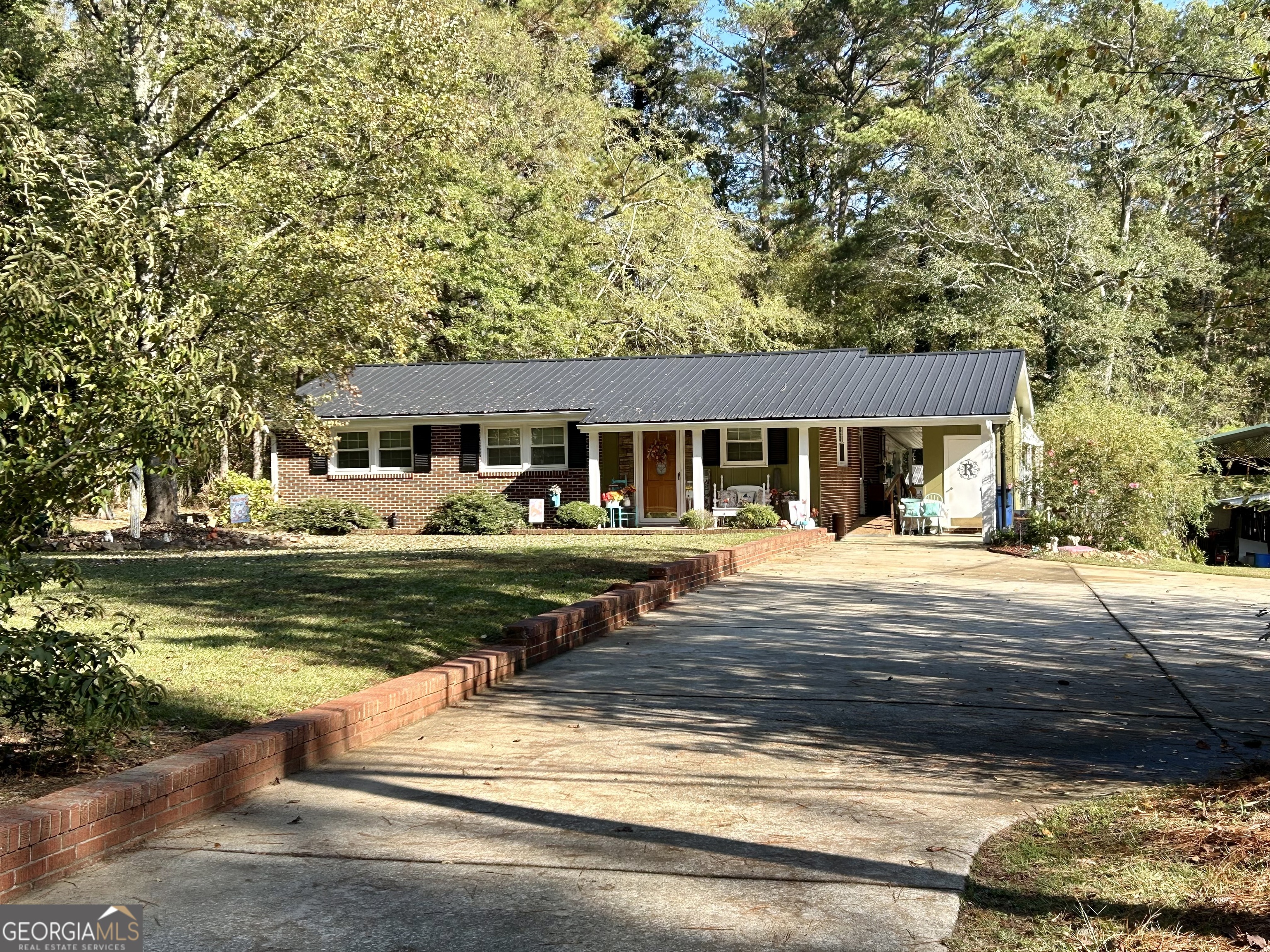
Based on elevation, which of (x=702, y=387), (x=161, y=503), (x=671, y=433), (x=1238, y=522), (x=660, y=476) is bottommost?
(x=1238, y=522)

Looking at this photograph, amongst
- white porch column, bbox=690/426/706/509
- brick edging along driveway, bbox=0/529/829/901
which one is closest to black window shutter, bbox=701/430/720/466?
white porch column, bbox=690/426/706/509

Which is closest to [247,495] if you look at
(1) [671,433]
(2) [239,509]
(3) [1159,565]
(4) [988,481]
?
(2) [239,509]

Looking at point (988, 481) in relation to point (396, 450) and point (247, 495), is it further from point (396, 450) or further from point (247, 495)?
point (247, 495)

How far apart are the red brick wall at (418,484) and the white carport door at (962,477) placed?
350 inches

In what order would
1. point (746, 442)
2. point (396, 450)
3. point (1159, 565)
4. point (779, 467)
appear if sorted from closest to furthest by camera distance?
1. point (1159, 565)
2. point (779, 467)
3. point (746, 442)
4. point (396, 450)

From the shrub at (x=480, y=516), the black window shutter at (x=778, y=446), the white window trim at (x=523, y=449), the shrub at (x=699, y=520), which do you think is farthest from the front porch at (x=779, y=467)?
the shrub at (x=480, y=516)

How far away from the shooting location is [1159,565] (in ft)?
64.8

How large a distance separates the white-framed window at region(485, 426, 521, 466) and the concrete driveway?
18436mm

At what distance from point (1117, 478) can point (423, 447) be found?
16321 millimetres

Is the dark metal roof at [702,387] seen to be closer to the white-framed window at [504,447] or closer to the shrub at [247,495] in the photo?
the white-framed window at [504,447]

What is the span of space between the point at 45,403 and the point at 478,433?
23803 mm

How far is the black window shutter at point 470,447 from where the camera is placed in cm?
2888

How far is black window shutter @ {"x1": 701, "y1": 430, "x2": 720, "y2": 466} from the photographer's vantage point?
1084 inches

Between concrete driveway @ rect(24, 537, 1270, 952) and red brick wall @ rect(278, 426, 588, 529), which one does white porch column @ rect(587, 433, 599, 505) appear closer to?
red brick wall @ rect(278, 426, 588, 529)
